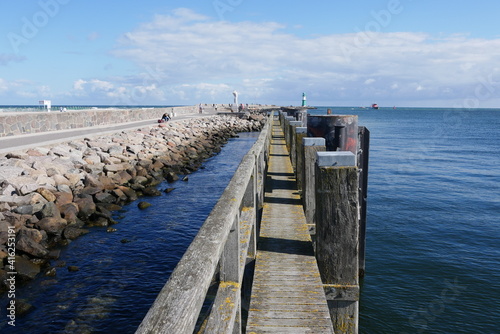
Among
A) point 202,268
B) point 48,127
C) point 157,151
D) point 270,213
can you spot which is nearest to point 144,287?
point 270,213

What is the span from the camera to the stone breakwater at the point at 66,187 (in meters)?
8.08

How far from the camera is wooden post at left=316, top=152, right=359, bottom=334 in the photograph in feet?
12.4

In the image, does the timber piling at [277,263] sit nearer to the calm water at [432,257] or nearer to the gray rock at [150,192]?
the calm water at [432,257]

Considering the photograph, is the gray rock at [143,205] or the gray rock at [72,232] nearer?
the gray rock at [72,232]

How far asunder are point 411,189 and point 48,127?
1898cm

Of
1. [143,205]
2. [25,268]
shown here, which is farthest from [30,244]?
[143,205]

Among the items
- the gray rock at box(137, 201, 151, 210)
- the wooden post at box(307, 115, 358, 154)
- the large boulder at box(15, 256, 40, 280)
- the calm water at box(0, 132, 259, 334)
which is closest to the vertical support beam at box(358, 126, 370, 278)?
the wooden post at box(307, 115, 358, 154)

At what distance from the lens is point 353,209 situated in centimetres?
378

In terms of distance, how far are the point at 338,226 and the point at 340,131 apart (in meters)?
3.62

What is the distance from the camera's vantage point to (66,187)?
11625mm

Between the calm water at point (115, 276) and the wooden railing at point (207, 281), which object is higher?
the wooden railing at point (207, 281)

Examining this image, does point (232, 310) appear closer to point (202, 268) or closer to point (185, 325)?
point (202, 268)

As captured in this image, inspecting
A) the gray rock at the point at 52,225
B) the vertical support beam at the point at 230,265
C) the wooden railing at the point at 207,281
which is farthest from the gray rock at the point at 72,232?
the vertical support beam at the point at 230,265

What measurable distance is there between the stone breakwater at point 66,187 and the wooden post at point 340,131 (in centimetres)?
589
